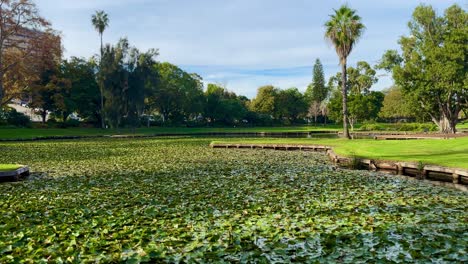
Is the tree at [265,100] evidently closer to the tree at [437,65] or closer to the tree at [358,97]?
the tree at [358,97]

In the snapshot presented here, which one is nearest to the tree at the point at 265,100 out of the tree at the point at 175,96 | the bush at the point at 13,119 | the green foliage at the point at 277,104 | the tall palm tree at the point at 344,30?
the green foliage at the point at 277,104

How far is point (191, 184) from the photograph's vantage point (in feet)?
50.4

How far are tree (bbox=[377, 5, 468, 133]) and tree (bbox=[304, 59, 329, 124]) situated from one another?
5024cm

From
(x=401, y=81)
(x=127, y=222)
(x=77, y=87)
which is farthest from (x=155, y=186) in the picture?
(x=77, y=87)

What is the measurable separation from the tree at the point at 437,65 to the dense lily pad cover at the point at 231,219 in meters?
40.3

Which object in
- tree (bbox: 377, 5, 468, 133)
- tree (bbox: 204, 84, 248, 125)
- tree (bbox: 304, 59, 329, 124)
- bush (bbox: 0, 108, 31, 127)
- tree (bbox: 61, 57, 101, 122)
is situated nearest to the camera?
tree (bbox: 377, 5, 468, 133)

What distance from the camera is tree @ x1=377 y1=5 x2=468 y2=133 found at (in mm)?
50250

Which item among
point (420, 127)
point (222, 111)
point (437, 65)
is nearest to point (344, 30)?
point (437, 65)

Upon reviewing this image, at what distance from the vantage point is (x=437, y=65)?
51.3 metres

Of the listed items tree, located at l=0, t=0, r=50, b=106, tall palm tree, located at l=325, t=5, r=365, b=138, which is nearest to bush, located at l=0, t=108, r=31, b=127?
tree, located at l=0, t=0, r=50, b=106

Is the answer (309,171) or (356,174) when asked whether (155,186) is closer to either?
(309,171)

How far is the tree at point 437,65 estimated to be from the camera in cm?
5025

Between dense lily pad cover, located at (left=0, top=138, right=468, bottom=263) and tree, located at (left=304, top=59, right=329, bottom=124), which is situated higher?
tree, located at (left=304, top=59, right=329, bottom=124)

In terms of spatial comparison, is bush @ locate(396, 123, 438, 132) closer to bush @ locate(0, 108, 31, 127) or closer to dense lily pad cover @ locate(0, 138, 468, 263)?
dense lily pad cover @ locate(0, 138, 468, 263)
